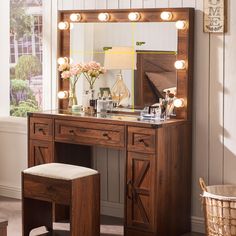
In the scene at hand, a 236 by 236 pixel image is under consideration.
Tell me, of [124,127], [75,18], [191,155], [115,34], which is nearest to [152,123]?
[124,127]

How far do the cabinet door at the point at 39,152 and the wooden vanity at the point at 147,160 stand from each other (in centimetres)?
11

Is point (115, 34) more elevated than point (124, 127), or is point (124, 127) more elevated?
point (115, 34)

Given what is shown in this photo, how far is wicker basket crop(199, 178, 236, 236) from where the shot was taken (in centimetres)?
441

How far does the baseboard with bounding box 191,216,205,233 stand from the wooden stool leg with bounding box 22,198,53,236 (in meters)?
1.03

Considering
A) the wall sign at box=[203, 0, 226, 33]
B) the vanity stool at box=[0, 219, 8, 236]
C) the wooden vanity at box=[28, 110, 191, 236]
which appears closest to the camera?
the vanity stool at box=[0, 219, 8, 236]

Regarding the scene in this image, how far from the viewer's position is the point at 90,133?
495 cm

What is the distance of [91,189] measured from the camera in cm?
462

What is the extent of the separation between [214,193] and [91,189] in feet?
2.78

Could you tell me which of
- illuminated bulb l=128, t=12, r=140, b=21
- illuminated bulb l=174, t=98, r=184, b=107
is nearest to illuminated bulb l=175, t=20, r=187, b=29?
illuminated bulb l=128, t=12, r=140, b=21

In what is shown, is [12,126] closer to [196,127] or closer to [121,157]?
[121,157]

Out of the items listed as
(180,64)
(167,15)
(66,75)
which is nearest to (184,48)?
(180,64)

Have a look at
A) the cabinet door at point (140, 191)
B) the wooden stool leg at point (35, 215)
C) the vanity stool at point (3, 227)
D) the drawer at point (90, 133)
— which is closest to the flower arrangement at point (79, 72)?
the drawer at point (90, 133)

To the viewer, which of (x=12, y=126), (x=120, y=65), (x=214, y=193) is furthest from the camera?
(x=12, y=126)

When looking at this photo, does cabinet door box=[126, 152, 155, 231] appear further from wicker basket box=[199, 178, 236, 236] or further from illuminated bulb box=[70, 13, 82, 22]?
illuminated bulb box=[70, 13, 82, 22]
